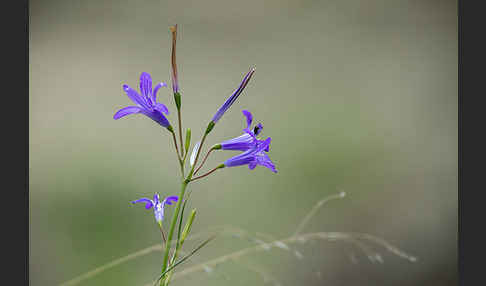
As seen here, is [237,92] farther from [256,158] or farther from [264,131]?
[264,131]

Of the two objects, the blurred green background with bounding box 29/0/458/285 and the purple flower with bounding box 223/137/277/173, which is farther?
the blurred green background with bounding box 29/0/458/285

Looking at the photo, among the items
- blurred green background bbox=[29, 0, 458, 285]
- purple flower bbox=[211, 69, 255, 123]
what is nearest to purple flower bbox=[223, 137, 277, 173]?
purple flower bbox=[211, 69, 255, 123]

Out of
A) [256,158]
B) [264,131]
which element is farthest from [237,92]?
[264,131]

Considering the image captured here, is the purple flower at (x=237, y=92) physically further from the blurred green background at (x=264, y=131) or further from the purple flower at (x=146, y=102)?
the blurred green background at (x=264, y=131)

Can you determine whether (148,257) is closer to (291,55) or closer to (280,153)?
(280,153)

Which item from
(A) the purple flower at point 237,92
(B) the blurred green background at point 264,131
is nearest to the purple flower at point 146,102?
(A) the purple flower at point 237,92

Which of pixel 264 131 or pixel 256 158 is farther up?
pixel 264 131

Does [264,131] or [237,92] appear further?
[264,131]

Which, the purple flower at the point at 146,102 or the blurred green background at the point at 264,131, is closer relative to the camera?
the purple flower at the point at 146,102

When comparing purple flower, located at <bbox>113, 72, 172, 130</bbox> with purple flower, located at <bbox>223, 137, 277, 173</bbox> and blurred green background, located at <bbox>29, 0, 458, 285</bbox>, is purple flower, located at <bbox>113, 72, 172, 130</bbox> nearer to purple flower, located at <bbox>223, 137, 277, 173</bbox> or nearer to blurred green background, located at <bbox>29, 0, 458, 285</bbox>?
purple flower, located at <bbox>223, 137, 277, 173</bbox>
